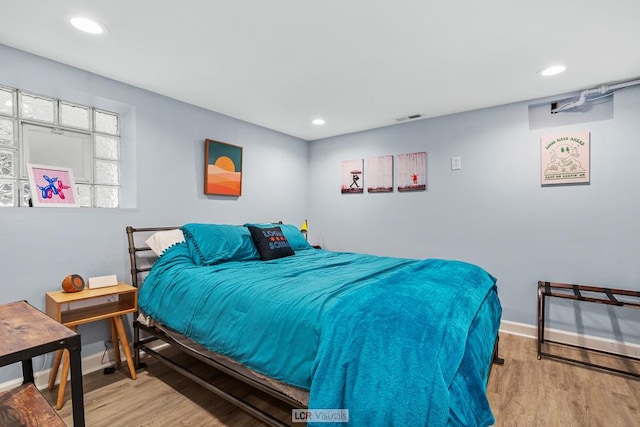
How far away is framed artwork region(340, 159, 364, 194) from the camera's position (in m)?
4.19

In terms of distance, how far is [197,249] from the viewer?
2.58 meters

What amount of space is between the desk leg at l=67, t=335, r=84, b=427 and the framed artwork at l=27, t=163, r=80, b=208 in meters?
1.81

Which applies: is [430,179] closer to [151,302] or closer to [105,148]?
[151,302]

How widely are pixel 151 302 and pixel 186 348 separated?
0.49 metres

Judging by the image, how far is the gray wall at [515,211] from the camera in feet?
8.94

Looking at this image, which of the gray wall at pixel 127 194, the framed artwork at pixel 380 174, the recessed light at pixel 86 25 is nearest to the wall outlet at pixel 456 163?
the framed artwork at pixel 380 174

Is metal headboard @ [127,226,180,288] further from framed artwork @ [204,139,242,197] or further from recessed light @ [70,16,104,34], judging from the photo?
recessed light @ [70,16,104,34]

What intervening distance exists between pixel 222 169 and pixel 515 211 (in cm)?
309

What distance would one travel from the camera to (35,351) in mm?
1004

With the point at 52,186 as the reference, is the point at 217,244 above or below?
below

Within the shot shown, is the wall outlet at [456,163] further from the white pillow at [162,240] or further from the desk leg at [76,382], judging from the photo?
the desk leg at [76,382]

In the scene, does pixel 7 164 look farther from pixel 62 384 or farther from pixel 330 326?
pixel 330 326

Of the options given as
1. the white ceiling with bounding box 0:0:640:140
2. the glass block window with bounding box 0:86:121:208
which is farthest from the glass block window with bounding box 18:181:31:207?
the white ceiling with bounding box 0:0:640:140

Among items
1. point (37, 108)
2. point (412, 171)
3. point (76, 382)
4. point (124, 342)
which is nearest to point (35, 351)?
point (76, 382)
